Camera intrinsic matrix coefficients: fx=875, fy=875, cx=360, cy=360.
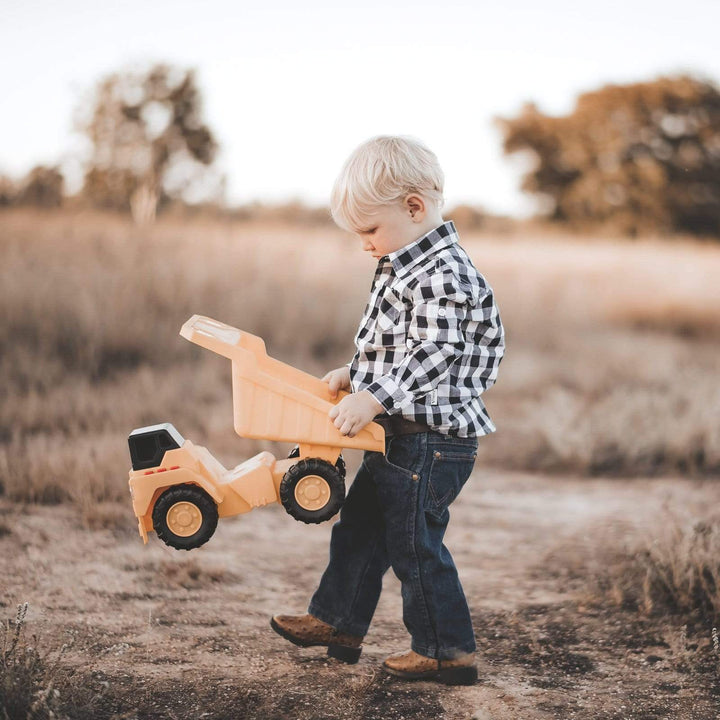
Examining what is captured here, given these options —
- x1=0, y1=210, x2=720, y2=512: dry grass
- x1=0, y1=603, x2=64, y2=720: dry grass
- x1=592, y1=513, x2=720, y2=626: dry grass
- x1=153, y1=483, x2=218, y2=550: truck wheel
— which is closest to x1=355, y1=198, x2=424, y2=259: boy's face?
x1=153, y1=483, x2=218, y2=550: truck wheel

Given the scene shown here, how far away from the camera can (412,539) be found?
231cm

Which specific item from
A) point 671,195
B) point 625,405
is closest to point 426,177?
point 625,405

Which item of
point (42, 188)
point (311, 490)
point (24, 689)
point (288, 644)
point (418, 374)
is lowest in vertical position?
point (288, 644)

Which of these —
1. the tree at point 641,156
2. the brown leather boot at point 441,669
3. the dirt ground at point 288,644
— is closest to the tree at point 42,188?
the dirt ground at point 288,644

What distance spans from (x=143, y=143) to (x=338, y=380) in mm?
9034

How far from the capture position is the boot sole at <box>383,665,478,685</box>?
2.40 metres

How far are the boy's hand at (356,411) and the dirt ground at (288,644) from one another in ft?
2.44

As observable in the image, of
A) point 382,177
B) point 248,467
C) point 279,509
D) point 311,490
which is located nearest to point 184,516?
point 248,467

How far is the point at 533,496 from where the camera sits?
4688mm

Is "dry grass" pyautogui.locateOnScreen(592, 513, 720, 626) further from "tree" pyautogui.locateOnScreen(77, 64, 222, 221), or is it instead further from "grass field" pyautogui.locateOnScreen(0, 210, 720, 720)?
"tree" pyautogui.locateOnScreen(77, 64, 222, 221)

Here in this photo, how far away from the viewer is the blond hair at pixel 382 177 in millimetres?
2203

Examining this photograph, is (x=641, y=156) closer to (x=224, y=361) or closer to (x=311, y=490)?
(x=224, y=361)

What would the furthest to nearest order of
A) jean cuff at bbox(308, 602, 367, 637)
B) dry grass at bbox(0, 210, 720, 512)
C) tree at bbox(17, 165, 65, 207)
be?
tree at bbox(17, 165, 65, 207)
dry grass at bbox(0, 210, 720, 512)
jean cuff at bbox(308, 602, 367, 637)

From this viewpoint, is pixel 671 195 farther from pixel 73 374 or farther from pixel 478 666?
pixel 478 666
